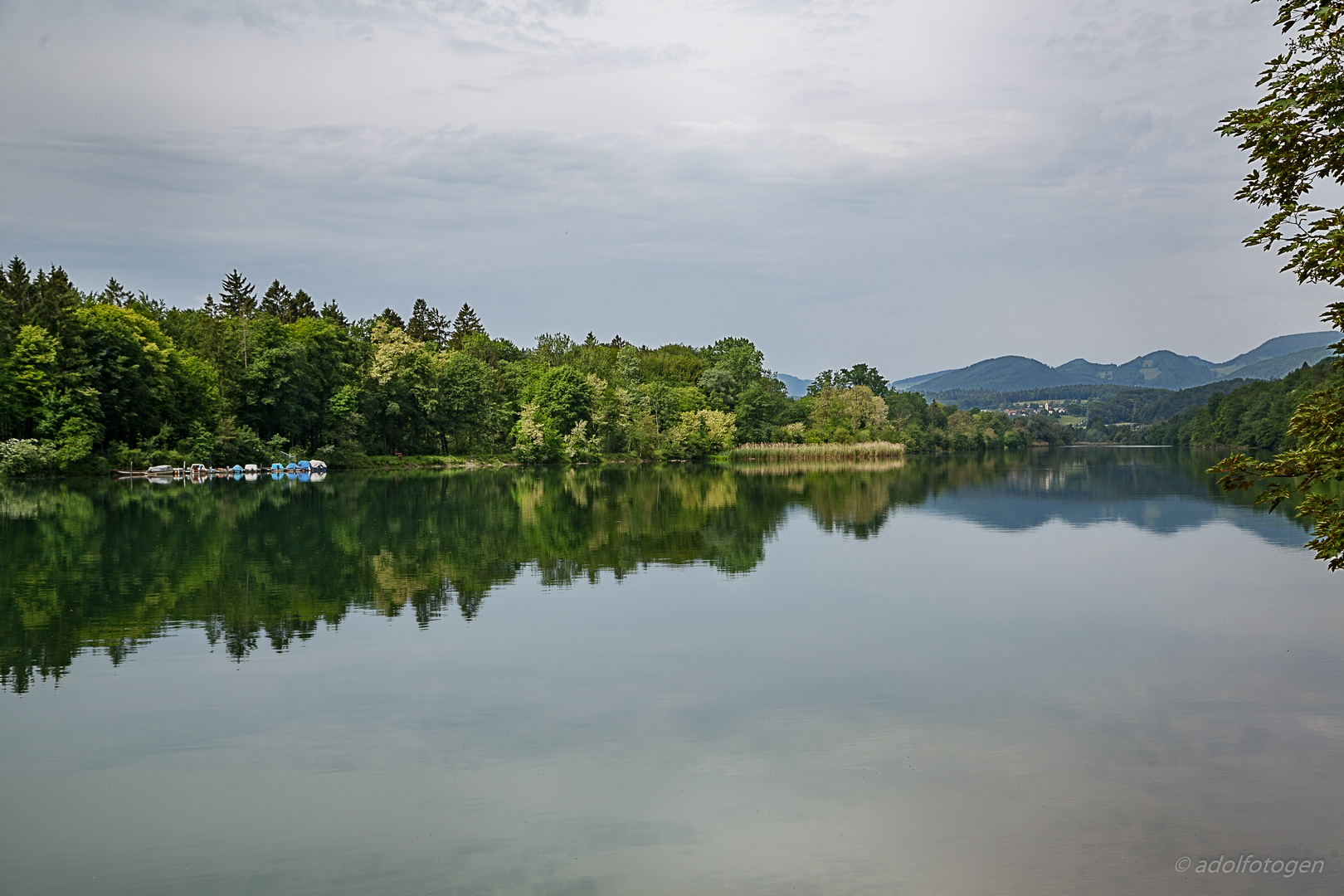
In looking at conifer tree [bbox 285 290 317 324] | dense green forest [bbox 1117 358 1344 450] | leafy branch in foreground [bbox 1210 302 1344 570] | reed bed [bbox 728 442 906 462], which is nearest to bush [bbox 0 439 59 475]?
conifer tree [bbox 285 290 317 324]

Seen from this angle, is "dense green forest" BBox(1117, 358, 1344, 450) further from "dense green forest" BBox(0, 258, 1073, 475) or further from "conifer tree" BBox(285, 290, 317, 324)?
"conifer tree" BBox(285, 290, 317, 324)

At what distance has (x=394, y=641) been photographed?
37.4 feet

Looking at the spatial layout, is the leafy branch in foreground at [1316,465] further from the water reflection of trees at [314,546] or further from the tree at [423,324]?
the tree at [423,324]

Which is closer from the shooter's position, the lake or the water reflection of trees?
the lake

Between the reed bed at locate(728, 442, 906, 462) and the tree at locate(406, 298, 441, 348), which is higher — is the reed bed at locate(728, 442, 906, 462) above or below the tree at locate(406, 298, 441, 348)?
below

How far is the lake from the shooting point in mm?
5680

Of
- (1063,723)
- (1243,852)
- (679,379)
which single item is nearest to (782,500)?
(1063,723)

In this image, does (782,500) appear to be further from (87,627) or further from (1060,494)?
(87,627)

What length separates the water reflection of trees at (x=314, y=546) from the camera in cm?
1262

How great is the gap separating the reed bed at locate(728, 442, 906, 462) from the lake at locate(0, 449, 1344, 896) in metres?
60.8

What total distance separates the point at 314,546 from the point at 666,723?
1455 centimetres

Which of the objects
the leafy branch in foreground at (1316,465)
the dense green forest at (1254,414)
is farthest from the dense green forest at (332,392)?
the leafy branch in foreground at (1316,465)

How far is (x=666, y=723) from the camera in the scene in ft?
26.7

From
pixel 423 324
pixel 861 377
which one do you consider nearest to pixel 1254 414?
pixel 861 377
